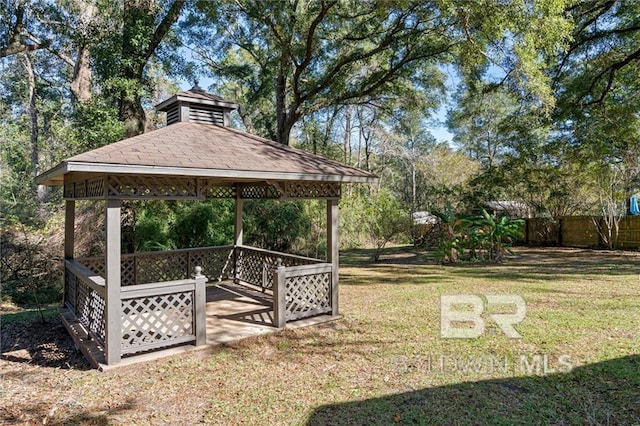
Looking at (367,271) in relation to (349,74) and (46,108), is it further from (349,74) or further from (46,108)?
(46,108)

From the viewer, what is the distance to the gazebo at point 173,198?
480 cm

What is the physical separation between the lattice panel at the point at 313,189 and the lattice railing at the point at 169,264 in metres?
3.68

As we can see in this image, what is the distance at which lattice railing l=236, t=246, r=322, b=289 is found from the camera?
815 cm

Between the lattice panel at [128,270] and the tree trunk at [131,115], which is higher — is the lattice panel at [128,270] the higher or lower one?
the lower one

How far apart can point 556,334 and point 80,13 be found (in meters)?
13.5

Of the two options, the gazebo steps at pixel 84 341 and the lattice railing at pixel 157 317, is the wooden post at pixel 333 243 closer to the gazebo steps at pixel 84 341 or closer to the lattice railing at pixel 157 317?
the lattice railing at pixel 157 317

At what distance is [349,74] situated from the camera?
14.0 meters

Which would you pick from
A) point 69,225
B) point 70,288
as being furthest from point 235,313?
point 69,225

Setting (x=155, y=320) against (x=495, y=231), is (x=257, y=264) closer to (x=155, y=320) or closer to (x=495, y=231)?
(x=155, y=320)

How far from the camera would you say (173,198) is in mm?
5277

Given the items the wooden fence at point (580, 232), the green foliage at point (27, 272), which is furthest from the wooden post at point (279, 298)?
the wooden fence at point (580, 232)

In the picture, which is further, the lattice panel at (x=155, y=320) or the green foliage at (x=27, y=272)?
the green foliage at (x=27, y=272)

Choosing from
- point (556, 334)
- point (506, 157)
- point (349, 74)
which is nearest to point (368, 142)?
point (506, 157)

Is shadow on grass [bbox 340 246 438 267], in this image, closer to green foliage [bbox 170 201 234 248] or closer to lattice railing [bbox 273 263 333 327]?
green foliage [bbox 170 201 234 248]
